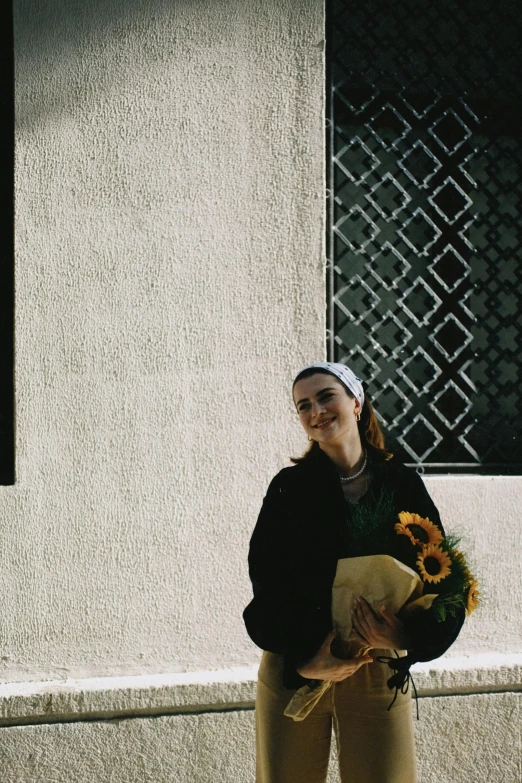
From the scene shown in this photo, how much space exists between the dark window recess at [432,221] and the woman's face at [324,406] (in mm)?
1763

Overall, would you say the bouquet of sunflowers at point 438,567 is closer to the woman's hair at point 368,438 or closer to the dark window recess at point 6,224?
the woman's hair at point 368,438

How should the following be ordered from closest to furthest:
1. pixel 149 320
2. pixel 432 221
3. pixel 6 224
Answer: pixel 149 320 < pixel 6 224 < pixel 432 221

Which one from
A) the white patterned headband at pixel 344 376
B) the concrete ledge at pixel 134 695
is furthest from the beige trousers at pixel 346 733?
the concrete ledge at pixel 134 695

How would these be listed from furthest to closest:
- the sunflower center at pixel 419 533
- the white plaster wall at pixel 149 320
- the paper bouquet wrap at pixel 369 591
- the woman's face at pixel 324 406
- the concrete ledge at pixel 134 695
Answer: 1. the white plaster wall at pixel 149 320
2. the concrete ledge at pixel 134 695
3. the woman's face at pixel 324 406
4. the sunflower center at pixel 419 533
5. the paper bouquet wrap at pixel 369 591

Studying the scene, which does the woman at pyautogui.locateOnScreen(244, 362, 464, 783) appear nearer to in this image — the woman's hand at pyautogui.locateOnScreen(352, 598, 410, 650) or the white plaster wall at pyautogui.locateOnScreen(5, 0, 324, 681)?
the woman's hand at pyautogui.locateOnScreen(352, 598, 410, 650)

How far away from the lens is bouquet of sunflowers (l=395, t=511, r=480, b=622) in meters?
2.09

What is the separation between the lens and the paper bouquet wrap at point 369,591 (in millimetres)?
2037

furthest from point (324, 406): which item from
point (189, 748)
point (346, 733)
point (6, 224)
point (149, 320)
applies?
point (6, 224)

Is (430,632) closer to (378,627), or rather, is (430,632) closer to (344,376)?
(378,627)

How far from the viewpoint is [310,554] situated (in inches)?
91.1

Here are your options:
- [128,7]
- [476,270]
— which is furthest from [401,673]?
[128,7]

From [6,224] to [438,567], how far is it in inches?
111

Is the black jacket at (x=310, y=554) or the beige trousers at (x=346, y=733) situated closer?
the black jacket at (x=310, y=554)

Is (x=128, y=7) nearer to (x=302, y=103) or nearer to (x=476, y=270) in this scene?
(x=302, y=103)
